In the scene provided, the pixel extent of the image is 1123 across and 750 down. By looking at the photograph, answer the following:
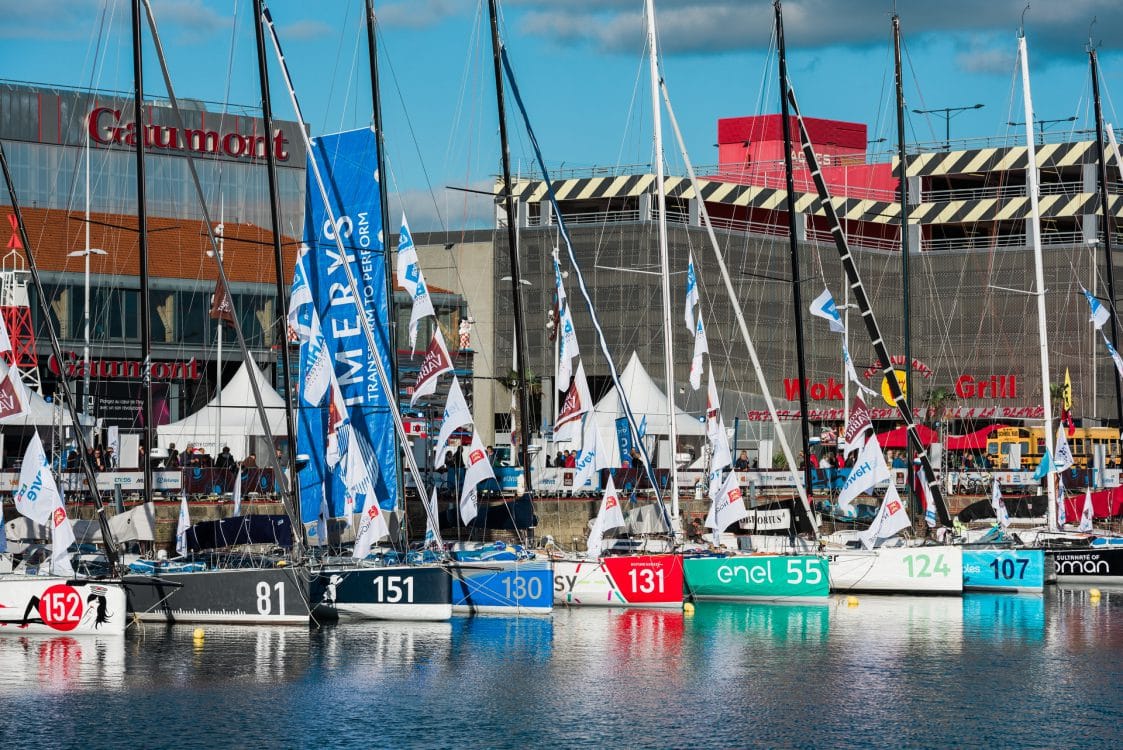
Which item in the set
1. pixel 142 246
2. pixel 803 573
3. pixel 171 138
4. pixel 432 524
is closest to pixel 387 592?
pixel 432 524

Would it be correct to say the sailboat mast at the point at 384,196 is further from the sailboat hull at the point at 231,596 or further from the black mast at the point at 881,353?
the black mast at the point at 881,353

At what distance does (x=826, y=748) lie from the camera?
2348 centimetres

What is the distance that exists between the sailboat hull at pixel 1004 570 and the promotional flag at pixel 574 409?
11.1m

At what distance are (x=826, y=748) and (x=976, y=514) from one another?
97.9 feet

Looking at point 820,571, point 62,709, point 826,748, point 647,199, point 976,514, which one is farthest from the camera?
point 647,199

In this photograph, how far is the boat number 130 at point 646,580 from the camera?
38.4 metres

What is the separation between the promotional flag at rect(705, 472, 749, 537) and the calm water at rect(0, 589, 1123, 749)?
2.42 metres

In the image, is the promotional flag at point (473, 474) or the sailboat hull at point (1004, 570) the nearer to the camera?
the promotional flag at point (473, 474)

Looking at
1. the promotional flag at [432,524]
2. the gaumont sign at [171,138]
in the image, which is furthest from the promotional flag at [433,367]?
the gaumont sign at [171,138]

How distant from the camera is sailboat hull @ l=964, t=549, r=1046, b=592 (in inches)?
1697

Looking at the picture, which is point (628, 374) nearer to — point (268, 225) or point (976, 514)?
point (976, 514)

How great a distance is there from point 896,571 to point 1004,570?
11.0 ft

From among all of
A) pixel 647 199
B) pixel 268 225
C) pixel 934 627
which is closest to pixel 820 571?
pixel 934 627

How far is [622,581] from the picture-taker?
126ft
